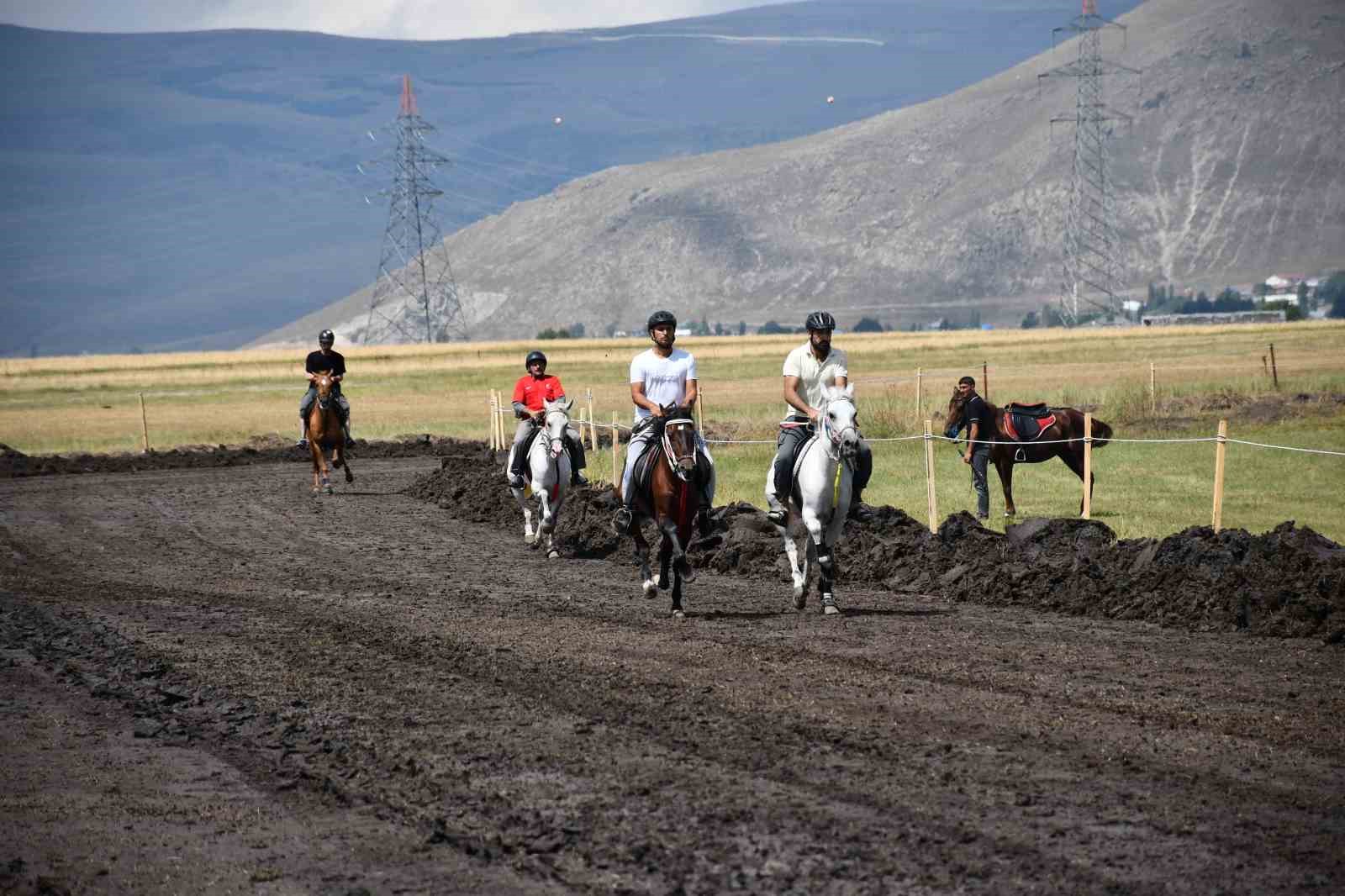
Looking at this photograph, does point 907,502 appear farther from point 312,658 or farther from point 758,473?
point 312,658

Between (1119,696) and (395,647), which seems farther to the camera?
(395,647)

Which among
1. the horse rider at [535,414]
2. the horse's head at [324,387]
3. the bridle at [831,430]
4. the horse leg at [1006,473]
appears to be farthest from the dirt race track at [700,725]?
the horse's head at [324,387]

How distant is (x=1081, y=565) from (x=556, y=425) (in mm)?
6946

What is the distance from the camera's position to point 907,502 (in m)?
26.5

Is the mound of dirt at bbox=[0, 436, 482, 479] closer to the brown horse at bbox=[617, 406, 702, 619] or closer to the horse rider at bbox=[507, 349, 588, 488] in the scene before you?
the horse rider at bbox=[507, 349, 588, 488]

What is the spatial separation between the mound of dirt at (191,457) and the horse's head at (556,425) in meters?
17.6

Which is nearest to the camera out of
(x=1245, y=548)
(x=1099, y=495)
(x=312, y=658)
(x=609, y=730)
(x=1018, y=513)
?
(x=609, y=730)

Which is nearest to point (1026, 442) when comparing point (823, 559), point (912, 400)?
point (823, 559)

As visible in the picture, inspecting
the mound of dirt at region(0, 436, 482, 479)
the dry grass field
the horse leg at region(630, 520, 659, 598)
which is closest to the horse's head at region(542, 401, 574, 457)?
the horse leg at region(630, 520, 659, 598)

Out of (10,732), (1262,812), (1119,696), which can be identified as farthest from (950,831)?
(10,732)

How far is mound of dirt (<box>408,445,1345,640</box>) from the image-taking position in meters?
15.2

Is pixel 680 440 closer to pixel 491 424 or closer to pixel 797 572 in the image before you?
pixel 797 572

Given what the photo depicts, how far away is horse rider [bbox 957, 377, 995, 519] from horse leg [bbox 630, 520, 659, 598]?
A: 8370 millimetres

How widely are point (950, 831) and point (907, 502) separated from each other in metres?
18.1
